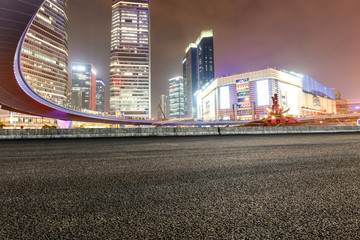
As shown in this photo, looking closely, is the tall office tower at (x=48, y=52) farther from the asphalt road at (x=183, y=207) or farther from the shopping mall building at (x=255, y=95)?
the asphalt road at (x=183, y=207)

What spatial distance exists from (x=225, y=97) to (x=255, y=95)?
21.5 metres

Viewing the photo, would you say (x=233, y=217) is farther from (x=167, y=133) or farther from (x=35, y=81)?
(x=35, y=81)

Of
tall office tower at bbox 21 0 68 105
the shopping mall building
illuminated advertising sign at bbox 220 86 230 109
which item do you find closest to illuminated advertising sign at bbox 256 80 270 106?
the shopping mall building

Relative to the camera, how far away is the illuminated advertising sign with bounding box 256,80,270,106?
402ft

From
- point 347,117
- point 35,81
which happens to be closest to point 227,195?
point 347,117

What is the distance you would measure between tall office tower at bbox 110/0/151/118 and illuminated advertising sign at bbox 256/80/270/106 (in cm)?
8599

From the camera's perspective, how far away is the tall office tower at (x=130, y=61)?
157000 mm

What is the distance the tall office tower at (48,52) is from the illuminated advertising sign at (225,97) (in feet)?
359

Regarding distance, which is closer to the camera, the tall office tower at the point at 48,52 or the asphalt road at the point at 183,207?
the asphalt road at the point at 183,207

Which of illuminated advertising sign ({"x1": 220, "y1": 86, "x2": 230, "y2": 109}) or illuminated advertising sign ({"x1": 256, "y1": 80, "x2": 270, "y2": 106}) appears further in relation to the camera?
illuminated advertising sign ({"x1": 220, "y1": 86, "x2": 230, "y2": 109})

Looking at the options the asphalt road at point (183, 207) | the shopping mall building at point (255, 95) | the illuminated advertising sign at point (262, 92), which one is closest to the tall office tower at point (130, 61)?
the shopping mall building at point (255, 95)

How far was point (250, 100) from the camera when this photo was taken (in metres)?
129

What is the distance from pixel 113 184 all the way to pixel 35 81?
146 meters

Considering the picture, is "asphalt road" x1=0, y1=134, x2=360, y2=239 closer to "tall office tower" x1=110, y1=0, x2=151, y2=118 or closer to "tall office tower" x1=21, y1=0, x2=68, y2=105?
"tall office tower" x1=21, y1=0, x2=68, y2=105
